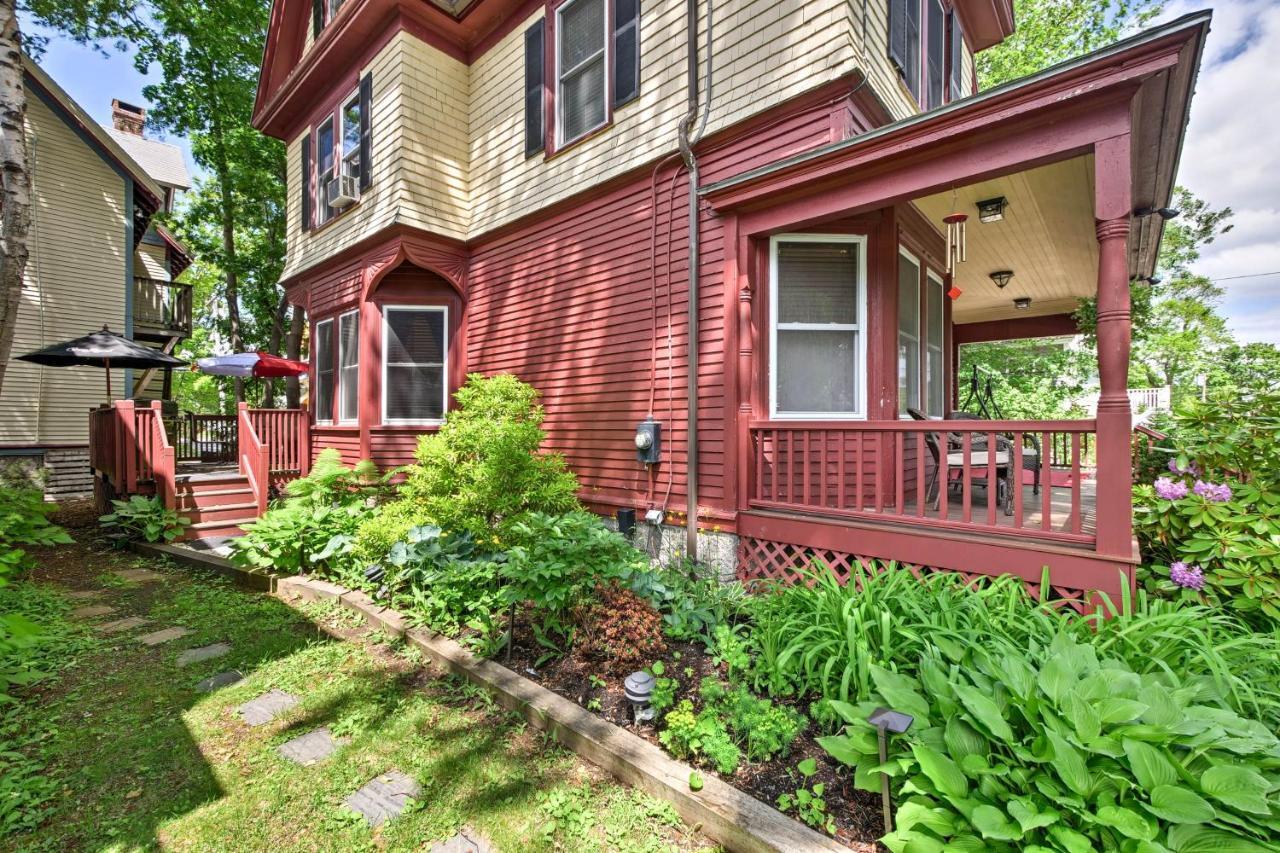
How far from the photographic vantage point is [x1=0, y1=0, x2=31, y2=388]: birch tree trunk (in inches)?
167

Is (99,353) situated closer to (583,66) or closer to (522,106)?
(522,106)

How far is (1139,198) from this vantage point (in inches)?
179

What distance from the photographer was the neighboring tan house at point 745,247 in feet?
10.7

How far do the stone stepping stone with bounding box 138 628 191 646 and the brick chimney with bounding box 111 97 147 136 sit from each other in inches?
863

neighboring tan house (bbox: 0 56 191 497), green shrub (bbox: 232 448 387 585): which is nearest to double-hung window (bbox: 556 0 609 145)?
green shrub (bbox: 232 448 387 585)

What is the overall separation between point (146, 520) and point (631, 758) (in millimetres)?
6948

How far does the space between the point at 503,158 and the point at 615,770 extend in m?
6.73

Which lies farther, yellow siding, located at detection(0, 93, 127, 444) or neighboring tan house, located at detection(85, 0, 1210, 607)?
yellow siding, located at detection(0, 93, 127, 444)

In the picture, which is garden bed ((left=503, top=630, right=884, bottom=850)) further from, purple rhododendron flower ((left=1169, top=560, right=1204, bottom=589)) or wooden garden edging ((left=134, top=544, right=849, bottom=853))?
purple rhododendron flower ((left=1169, top=560, right=1204, bottom=589))

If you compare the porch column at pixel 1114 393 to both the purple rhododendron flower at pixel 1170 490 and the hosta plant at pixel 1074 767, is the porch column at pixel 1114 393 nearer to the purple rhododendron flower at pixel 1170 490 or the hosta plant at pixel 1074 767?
the purple rhododendron flower at pixel 1170 490

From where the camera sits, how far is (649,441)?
5078mm

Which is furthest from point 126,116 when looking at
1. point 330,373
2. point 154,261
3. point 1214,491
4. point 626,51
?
point 1214,491

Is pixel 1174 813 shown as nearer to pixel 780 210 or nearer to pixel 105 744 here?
pixel 780 210

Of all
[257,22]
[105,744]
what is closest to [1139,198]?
[105,744]
